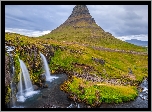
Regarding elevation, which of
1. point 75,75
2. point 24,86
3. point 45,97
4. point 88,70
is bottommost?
point 45,97

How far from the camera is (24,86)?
1873cm

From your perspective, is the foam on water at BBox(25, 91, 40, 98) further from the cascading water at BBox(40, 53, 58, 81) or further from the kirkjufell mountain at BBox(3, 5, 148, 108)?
the cascading water at BBox(40, 53, 58, 81)

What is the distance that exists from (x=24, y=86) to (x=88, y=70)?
10309 millimetres

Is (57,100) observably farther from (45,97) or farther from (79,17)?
(79,17)

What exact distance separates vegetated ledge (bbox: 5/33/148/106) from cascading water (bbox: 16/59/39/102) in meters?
0.76

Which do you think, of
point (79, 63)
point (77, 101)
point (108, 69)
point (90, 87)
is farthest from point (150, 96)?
point (79, 63)

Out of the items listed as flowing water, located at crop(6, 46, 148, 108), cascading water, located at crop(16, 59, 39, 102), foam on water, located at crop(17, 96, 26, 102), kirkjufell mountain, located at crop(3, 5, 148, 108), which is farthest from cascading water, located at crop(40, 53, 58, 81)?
foam on water, located at crop(17, 96, 26, 102)

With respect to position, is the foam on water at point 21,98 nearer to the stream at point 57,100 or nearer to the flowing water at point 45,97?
the flowing water at point 45,97

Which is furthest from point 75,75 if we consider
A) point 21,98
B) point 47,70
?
point 21,98

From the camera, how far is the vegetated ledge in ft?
61.9

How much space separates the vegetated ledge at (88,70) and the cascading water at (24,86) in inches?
29.9

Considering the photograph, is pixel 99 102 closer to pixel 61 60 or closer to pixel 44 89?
pixel 44 89

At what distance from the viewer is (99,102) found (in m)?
17.5

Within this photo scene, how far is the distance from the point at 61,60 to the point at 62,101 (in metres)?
13.3
